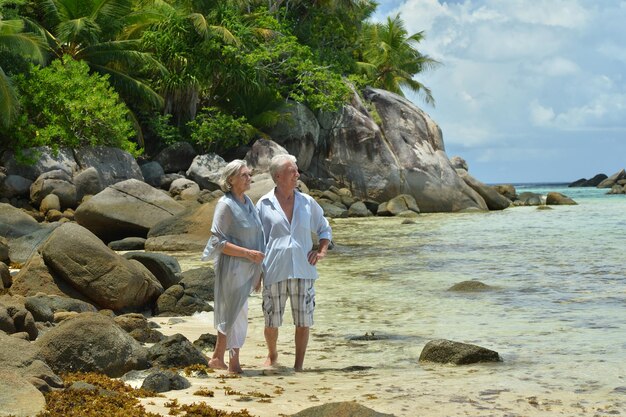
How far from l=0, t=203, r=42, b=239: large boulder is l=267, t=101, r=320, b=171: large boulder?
1813 cm

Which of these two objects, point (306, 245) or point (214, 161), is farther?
point (214, 161)

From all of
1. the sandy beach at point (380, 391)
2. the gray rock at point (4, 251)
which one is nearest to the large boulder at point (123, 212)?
the gray rock at point (4, 251)

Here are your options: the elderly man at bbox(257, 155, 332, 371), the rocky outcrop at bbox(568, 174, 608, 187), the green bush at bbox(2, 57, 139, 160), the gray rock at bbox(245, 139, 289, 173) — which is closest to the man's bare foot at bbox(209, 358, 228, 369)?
the elderly man at bbox(257, 155, 332, 371)

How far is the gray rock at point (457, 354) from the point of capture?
275 inches

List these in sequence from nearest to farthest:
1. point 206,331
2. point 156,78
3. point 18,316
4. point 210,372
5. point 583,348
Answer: point 210,372
point 18,316
point 583,348
point 206,331
point 156,78

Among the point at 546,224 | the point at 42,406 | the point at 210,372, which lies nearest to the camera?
the point at 42,406

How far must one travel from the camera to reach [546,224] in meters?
27.4

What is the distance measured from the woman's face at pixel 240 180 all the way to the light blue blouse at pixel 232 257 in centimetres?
7

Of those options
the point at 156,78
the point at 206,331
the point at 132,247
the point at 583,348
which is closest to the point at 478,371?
the point at 583,348

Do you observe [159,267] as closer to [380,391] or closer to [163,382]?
[163,382]

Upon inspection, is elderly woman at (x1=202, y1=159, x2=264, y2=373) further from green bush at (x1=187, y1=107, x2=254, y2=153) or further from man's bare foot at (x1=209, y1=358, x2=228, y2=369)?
green bush at (x1=187, y1=107, x2=254, y2=153)

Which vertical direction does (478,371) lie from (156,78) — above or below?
below

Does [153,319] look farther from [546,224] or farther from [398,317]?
[546,224]

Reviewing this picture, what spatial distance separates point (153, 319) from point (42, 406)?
15.0ft
